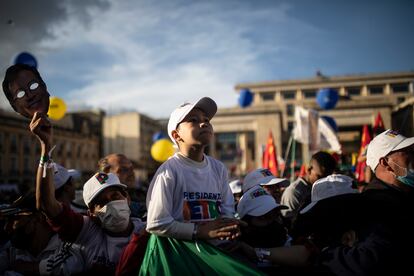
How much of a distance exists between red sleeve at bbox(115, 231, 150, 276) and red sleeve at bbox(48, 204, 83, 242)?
0.62 m

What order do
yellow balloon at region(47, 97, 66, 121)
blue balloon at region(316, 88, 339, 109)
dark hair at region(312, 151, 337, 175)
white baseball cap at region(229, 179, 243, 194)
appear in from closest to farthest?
dark hair at region(312, 151, 337, 175)
white baseball cap at region(229, 179, 243, 194)
yellow balloon at region(47, 97, 66, 121)
blue balloon at region(316, 88, 339, 109)

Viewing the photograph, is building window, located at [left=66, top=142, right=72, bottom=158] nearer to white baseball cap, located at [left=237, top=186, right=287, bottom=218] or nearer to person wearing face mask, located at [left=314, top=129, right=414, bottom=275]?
white baseball cap, located at [left=237, top=186, right=287, bottom=218]

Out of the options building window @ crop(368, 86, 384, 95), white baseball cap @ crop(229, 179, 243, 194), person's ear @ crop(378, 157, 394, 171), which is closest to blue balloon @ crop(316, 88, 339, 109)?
white baseball cap @ crop(229, 179, 243, 194)

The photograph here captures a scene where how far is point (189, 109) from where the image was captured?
7.33 ft

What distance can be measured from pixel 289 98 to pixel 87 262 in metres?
59.5

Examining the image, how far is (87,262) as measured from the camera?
8.50 feet

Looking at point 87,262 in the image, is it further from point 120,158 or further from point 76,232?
point 120,158

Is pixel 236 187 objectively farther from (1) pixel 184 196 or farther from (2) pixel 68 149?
(2) pixel 68 149

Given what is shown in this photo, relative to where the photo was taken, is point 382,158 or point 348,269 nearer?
point 348,269

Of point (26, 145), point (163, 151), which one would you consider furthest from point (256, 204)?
point (26, 145)

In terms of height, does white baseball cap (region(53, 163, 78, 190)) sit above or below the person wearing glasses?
below

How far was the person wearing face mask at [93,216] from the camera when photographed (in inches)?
94.1

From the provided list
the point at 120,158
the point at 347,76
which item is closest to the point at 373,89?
the point at 347,76

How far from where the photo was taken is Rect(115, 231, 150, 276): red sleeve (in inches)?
85.0
